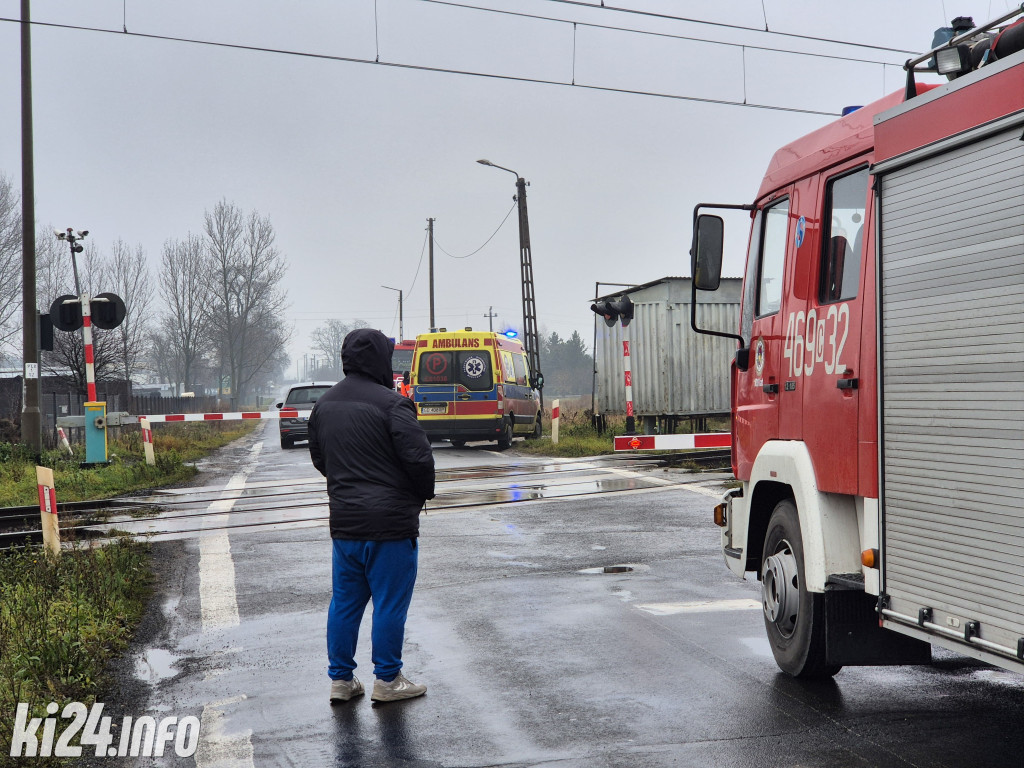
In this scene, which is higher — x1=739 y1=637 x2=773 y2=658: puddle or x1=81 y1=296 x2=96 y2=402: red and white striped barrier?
x1=81 y1=296 x2=96 y2=402: red and white striped barrier

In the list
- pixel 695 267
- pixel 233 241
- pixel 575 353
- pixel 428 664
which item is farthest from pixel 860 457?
pixel 575 353

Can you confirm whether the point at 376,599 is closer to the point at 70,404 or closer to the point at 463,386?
the point at 463,386

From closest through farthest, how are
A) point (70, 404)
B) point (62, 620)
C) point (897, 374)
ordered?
point (897, 374), point (62, 620), point (70, 404)

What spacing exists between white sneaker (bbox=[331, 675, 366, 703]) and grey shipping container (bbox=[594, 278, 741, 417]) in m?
17.1

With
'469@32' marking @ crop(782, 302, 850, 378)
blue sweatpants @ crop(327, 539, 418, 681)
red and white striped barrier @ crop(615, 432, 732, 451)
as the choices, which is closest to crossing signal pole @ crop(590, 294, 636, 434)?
red and white striped barrier @ crop(615, 432, 732, 451)

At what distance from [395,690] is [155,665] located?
5.00ft

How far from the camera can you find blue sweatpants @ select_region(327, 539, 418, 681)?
196 inches

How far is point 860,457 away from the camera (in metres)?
4.36

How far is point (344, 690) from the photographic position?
4996 mm

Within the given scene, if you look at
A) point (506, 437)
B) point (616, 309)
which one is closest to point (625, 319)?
point (616, 309)

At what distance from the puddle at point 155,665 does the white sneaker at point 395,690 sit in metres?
1.21

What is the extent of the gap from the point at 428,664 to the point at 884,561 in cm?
252
